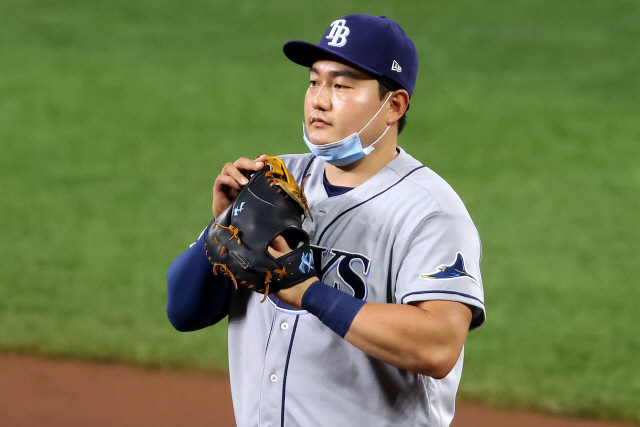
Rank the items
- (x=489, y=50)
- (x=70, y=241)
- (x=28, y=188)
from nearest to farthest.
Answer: (x=70, y=241) < (x=28, y=188) < (x=489, y=50)

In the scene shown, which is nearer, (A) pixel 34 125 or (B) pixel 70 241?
(B) pixel 70 241

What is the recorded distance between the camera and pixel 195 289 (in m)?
2.36

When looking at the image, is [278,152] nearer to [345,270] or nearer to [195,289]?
[195,289]

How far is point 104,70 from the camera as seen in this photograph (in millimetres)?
10812

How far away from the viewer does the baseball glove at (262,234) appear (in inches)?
78.5

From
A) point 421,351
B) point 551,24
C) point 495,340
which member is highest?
point 551,24

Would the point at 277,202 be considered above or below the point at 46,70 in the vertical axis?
above

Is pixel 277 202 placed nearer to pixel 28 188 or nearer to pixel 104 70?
pixel 28 188

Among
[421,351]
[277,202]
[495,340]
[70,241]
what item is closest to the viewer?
[421,351]

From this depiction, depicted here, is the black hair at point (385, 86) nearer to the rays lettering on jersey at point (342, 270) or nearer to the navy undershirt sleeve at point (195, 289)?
the rays lettering on jersey at point (342, 270)

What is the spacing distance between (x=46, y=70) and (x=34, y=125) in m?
1.46

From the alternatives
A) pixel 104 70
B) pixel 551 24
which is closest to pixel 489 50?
pixel 551 24

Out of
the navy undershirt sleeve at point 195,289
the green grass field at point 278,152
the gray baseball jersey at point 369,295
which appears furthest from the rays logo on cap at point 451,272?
the green grass field at point 278,152

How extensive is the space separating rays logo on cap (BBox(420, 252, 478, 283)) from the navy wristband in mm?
200
